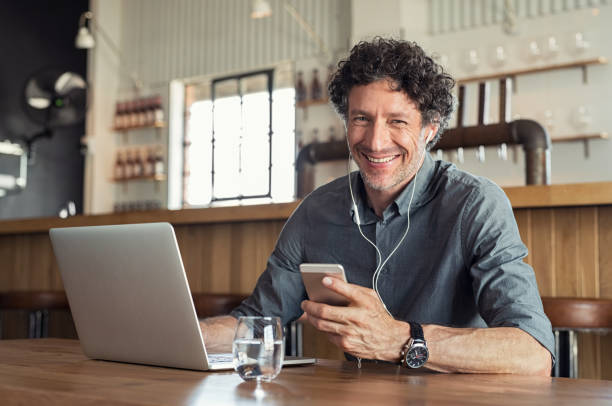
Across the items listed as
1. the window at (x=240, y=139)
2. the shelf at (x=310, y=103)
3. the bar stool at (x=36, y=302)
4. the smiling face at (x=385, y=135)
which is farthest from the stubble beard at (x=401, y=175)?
the window at (x=240, y=139)

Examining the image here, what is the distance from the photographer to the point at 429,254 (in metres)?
1.42

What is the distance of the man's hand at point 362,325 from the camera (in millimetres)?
1058

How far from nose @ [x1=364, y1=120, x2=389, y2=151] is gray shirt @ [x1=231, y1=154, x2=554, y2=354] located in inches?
4.3

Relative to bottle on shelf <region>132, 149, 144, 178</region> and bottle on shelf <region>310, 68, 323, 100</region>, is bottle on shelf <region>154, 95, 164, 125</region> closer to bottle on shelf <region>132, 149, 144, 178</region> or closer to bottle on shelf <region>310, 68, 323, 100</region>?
bottle on shelf <region>132, 149, 144, 178</region>

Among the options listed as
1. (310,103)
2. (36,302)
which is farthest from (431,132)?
(310,103)

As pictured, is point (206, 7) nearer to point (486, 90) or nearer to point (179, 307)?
point (486, 90)

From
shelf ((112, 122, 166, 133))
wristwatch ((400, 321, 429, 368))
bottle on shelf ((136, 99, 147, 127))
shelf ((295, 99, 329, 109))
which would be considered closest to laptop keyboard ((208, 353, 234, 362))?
wristwatch ((400, 321, 429, 368))

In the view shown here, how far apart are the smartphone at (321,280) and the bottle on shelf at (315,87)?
5.12m

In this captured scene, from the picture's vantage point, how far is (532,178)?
3.34 meters

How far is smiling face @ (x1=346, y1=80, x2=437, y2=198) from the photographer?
1459mm

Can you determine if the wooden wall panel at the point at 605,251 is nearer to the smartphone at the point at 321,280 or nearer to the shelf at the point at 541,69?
the smartphone at the point at 321,280

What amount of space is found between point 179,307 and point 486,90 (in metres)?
3.05

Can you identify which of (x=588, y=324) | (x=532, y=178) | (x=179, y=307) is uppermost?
(x=532, y=178)

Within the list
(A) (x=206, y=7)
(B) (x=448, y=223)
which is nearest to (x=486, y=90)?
(B) (x=448, y=223)
